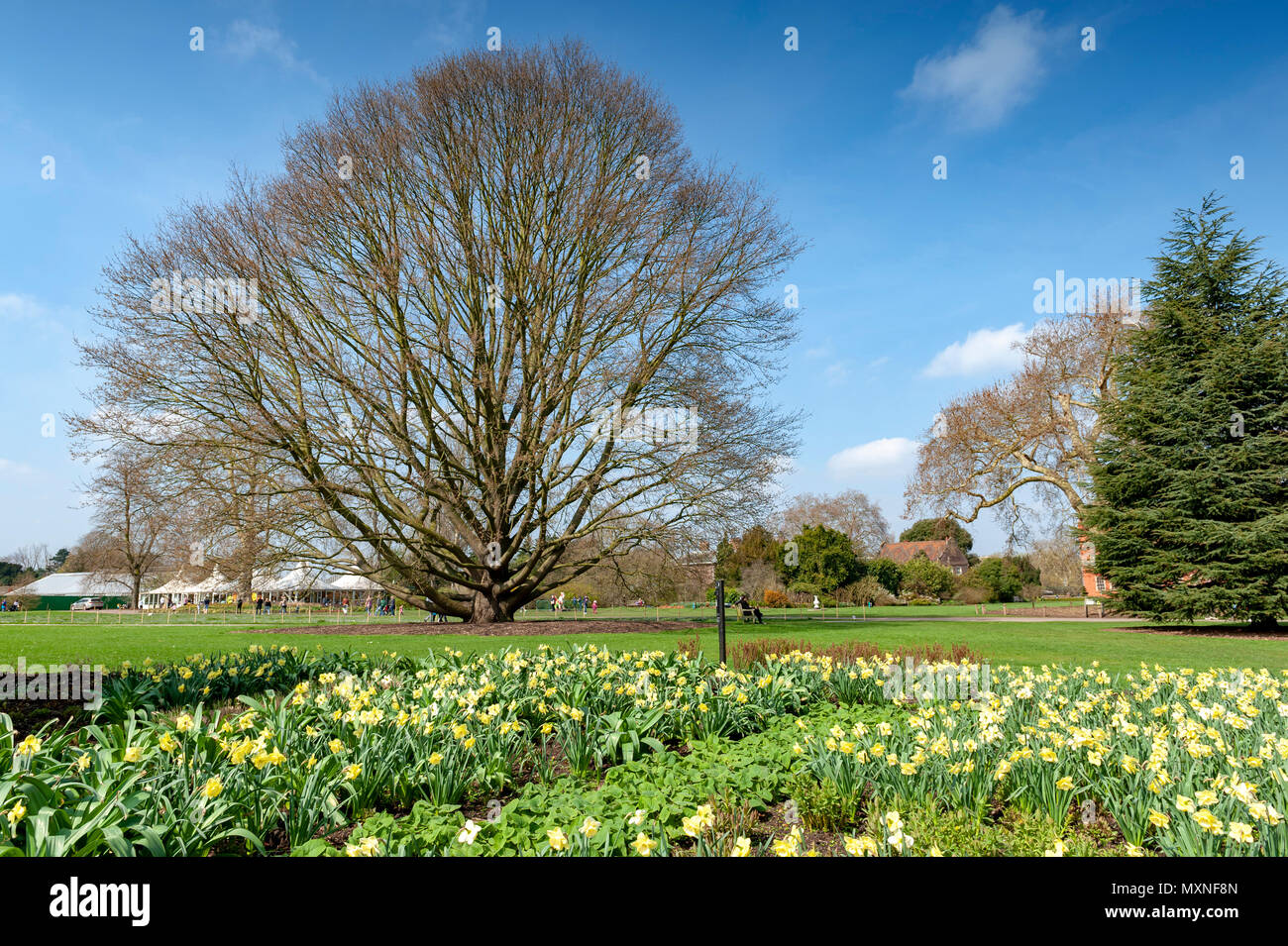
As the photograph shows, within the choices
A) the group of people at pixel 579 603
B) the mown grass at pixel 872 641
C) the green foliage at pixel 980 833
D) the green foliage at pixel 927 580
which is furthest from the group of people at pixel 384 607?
the green foliage at pixel 980 833

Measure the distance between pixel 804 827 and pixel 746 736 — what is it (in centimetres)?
161

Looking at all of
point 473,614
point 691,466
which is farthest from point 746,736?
point 473,614

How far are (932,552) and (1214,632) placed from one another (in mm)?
53929

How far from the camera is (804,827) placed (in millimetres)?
3475

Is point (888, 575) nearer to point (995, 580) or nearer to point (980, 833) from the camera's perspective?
point (995, 580)

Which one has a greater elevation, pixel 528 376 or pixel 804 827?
pixel 528 376

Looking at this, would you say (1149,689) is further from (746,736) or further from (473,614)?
(473,614)

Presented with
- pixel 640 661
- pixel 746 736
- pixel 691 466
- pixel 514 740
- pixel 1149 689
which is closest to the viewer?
pixel 514 740

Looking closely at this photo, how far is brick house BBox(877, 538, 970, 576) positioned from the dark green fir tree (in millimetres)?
45982

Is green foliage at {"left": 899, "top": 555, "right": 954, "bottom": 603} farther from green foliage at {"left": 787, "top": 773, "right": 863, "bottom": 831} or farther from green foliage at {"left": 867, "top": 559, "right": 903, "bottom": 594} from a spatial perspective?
green foliage at {"left": 787, "top": 773, "right": 863, "bottom": 831}

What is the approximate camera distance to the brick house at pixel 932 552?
70062 mm

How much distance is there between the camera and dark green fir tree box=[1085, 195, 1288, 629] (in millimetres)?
19016

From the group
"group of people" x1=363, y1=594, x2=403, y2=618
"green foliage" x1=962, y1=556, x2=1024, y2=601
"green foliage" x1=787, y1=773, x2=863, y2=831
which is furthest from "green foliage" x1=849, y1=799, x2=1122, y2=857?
"green foliage" x1=962, y1=556, x2=1024, y2=601
